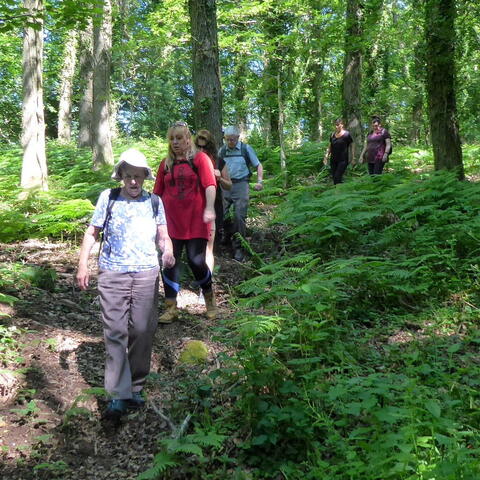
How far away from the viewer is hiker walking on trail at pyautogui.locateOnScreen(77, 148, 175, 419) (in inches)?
152

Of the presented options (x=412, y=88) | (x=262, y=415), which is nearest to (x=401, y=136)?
(x=412, y=88)

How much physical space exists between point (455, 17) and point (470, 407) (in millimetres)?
8334

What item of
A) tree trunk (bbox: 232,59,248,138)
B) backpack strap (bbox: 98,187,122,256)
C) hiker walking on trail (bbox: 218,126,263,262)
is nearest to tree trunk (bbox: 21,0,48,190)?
hiker walking on trail (bbox: 218,126,263,262)

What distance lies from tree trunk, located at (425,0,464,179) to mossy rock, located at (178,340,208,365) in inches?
265

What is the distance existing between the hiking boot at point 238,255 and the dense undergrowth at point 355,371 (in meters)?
0.37

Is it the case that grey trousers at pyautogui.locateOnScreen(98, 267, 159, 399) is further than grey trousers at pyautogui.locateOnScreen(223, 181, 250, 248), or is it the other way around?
grey trousers at pyautogui.locateOnScreen(223, 181, 250, 248)

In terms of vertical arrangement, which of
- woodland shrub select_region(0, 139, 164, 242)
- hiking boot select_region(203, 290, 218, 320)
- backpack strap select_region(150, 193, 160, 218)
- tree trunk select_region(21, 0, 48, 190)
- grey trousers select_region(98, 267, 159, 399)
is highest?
tree trunk select_region(21, 0, 48, 190)

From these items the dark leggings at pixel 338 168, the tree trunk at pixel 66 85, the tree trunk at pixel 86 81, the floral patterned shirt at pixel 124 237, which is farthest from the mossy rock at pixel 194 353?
the tree trunk at pixel 66 85

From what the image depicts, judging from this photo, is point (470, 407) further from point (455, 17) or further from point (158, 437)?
point (455, 17)

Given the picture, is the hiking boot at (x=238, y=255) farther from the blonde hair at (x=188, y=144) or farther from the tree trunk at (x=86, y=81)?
the tree trunk at (x=86, y=81)

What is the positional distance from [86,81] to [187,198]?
1599cm

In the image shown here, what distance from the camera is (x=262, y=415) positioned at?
3.32 meters

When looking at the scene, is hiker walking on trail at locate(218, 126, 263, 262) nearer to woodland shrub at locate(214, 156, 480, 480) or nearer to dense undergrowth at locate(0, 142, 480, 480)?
dense undergrowth at locate(0, 142, 480, 480)

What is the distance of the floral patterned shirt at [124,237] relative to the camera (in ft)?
12.9
